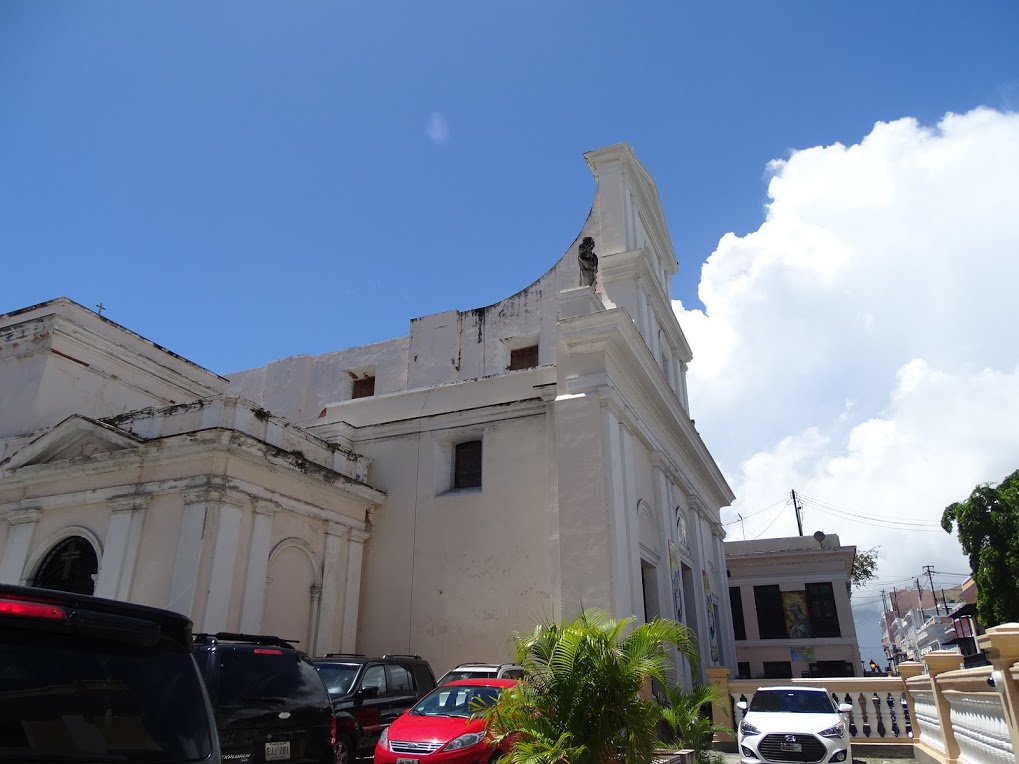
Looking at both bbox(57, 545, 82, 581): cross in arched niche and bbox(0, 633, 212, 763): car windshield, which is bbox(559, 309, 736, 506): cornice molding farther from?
bbox(0, 633, 212, 763): car windshield

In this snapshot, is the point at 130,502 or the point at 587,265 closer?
the point at 130,502

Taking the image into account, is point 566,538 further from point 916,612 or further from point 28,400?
point 916,612

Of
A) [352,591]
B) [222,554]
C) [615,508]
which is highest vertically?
[615,508]

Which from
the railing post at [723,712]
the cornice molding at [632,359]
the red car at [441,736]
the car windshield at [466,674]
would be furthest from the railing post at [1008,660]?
the cornice molding at [632,359]

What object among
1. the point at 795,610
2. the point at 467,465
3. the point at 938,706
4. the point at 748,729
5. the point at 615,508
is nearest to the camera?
the point at 938,706

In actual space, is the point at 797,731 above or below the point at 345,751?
above

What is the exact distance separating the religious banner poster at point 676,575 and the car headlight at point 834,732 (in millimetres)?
7016

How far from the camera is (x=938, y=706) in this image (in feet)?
30.8

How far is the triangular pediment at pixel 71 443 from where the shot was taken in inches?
587

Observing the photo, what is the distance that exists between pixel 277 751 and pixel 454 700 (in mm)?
3288

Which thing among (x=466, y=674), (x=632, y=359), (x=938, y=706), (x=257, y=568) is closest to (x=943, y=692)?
(x=938, y=706)

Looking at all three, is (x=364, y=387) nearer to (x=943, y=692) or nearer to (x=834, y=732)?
(x=834, y=732)

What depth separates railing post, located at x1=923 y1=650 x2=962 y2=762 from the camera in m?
8.96

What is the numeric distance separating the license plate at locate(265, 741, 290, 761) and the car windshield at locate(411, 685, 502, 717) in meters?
2.88
